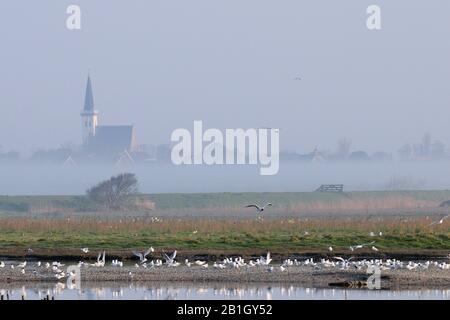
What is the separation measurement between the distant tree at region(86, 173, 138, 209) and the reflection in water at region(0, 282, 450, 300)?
61.7m

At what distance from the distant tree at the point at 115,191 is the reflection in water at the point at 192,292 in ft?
202

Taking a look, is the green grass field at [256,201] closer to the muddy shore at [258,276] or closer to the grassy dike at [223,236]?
the grassy dike at [223,236]

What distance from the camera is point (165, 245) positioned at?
52.3 meters

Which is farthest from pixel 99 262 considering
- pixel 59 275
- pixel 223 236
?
pixel 223 236

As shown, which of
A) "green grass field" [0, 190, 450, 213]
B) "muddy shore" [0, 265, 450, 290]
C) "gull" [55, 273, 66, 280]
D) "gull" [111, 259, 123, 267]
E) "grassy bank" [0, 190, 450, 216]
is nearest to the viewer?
"muddy shore" [0, 265, 450, 290]

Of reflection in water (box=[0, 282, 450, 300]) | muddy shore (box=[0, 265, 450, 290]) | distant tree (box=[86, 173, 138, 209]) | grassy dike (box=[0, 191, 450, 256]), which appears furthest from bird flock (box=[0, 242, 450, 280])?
distant tree (box=[86, 173, 138, 209])

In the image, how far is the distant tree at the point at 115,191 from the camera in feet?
336

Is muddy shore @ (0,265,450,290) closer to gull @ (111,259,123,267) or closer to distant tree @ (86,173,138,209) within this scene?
gull @ (111,259,123,267)

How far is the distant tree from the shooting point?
102 metres

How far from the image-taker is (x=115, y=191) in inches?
4058

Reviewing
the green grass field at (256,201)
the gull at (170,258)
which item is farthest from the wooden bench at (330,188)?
the gull at (170,258)

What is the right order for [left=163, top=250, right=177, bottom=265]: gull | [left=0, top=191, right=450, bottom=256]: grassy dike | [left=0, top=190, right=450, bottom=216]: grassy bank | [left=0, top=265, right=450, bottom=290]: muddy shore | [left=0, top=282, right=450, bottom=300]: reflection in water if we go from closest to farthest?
[left=0, top=282, right=450, bottom=300]: reflection in water → [left=0, top=265, right=450, bottom=290]: muddy shore → [left=163, top=250, right=177, bottom=265]: gull → [left=0, top=191, right=450, bottom=256]: grassy dike → [left=0, top=190, right=450, bottom=216]: grassy bank
